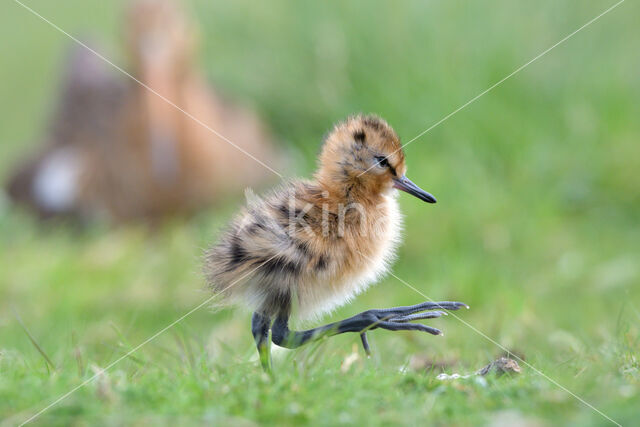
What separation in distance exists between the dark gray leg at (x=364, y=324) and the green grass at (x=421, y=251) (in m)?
0.09

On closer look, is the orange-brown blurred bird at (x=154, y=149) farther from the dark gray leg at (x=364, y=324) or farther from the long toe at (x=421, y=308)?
the long toe at (x=421, y=308)

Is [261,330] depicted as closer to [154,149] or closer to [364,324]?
[364,324]

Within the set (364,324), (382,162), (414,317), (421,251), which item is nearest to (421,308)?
(414,317)

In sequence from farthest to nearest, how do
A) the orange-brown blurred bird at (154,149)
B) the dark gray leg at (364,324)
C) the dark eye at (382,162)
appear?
1. the orange-brown blurred bird at (154,149)
2. the dark eye at (382,162)
3. the dark gray leg at (364,324)

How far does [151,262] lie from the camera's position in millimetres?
6086

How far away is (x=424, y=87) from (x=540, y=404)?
4.71 m

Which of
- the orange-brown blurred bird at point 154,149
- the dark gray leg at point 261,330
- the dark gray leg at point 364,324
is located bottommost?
the dark gray leg at point 261,330

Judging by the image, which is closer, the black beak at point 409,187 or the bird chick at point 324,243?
the bird chick at point 324,243

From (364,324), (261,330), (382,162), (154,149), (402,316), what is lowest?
(261,330)

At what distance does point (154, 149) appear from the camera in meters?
7.39

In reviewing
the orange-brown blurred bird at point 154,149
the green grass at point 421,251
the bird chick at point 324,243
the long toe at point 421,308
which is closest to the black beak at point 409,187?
the bird chick at point 324,243

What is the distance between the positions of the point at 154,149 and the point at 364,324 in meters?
4.99

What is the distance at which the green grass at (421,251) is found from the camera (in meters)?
2.38

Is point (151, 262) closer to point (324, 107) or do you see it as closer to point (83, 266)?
point (83, 266)
